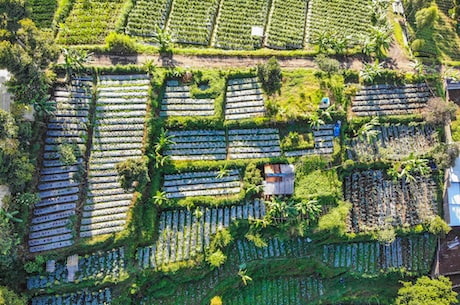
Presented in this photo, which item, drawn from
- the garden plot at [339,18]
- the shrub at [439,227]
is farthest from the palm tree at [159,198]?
the shrub at [439,227]

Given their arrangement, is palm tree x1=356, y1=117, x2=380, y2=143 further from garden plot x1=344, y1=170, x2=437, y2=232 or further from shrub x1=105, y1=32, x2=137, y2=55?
shrub x1=105, y1=32, x2=137, y2=55

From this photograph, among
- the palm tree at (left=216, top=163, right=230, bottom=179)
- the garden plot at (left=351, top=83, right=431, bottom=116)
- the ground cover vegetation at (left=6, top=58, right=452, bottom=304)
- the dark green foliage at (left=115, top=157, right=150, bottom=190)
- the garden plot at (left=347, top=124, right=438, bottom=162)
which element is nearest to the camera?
the dark green foliage at (left=115, top=157, right=150, bottom=190)

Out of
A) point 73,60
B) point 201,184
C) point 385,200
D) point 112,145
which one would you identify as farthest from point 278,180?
point 73,60

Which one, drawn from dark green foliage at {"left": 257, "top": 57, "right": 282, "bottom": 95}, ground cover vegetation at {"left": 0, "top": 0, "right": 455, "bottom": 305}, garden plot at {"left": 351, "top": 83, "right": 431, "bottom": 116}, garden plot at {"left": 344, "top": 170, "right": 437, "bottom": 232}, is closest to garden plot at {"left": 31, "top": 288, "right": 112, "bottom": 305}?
ground cover vegetation at {"left": 0, "top": 0, "right": 455, "bottom": 305}

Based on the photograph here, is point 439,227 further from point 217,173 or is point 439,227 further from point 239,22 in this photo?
point 239,22

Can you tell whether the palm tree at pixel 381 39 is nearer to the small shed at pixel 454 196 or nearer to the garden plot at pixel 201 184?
the small shed at pixel 454 196
